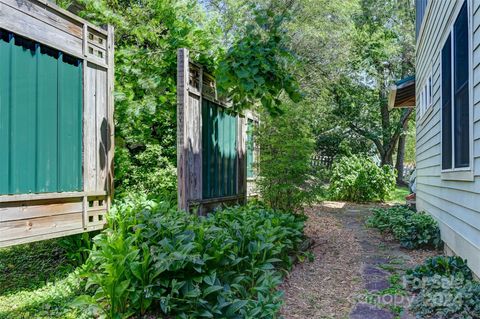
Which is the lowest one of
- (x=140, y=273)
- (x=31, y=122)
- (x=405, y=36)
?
(x=140, y=273)

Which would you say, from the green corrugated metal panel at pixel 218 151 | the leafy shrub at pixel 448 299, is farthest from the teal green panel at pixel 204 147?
the leafy shrub at pixel 448 299

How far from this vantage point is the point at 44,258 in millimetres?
4520

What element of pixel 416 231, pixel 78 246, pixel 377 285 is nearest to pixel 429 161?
pixel 416 231

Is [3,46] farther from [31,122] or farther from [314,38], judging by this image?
[314,38]

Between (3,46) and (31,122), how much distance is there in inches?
23.9

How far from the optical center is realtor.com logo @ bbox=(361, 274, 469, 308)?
2.97 meters

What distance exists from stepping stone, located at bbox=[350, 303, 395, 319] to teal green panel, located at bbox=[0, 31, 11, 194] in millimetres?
2869

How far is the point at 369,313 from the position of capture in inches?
123

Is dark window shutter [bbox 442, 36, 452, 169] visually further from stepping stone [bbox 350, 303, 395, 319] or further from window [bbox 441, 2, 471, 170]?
stepping stone [bbox 350, 303, 395, 319]

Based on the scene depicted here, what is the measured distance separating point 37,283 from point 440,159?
487cm

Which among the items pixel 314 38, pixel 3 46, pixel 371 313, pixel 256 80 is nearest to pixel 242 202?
pixel 256 80

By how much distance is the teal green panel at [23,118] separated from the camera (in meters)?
3.08

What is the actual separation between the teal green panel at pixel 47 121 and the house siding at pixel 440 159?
11.7 feet

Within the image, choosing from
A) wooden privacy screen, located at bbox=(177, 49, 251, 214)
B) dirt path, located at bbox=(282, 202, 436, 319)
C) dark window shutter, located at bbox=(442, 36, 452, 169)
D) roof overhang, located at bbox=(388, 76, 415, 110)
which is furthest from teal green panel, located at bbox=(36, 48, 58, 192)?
roof overhang, located at bbox=(388, 76, 415, 110)
